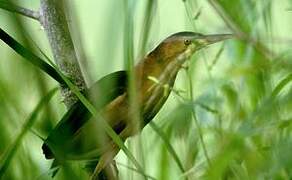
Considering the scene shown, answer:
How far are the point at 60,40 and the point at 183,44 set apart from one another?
14 centimetres

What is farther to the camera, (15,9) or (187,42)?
(187,42)

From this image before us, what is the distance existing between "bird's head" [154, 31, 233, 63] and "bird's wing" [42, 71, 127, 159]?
7 centimetres

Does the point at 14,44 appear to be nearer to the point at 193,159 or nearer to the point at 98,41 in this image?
the point at 98,41

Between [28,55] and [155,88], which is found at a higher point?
A: [28,55]

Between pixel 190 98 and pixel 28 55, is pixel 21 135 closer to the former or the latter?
pixel 28 55

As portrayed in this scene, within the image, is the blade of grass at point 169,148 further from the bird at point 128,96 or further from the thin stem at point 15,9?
the thin stem at point 15,9

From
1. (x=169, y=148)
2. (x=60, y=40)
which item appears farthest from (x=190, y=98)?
(x=60, y=40)

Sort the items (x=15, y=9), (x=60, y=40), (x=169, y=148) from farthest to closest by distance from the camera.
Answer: (x=60, y=40) → (x=169, y=148) → (x=15, y=9)

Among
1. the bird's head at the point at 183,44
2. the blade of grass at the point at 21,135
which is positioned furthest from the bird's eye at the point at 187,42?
the blade of grass at the point at 21,135

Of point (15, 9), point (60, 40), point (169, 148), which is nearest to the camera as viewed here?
point (15, 9)

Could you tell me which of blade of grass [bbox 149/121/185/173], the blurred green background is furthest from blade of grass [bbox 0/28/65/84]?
blade of grass [bbox 149/121/185/173]

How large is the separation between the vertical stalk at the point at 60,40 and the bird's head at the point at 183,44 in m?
0.12

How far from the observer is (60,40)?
30.8 inches

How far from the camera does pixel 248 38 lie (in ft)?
2.09
